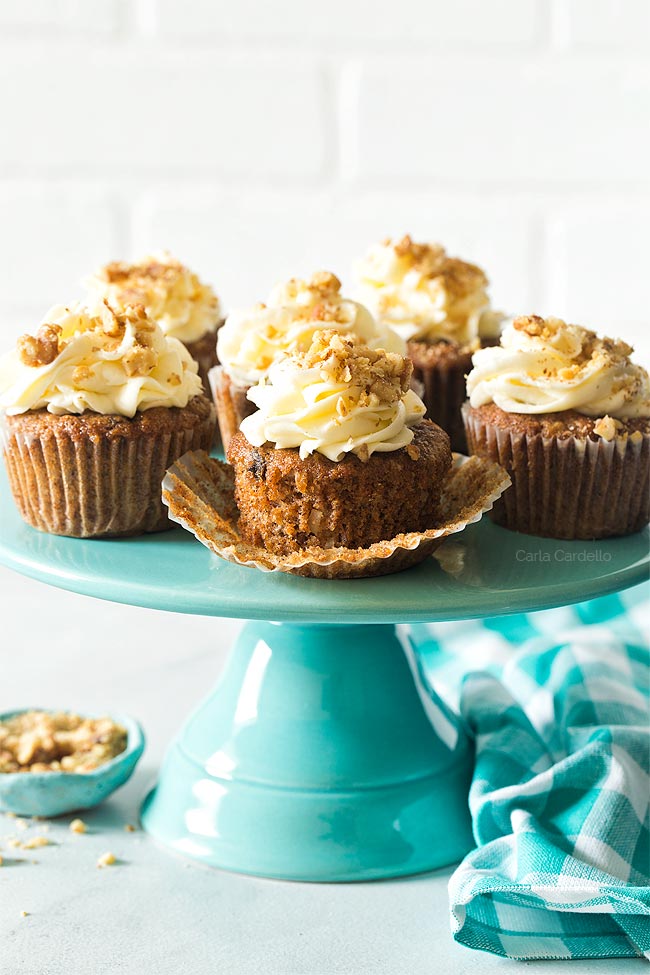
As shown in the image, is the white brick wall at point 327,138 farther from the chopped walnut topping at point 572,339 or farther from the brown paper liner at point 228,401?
the chopped walnut topping at point 572,339

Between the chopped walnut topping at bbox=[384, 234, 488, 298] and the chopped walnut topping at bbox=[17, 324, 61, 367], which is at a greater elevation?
the chopped walnut topping at bbox=[17, 324, 61, 367]

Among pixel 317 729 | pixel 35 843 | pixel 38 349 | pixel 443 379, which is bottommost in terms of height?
pixel 35 843

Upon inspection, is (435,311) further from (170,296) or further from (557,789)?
Result: (557,789)

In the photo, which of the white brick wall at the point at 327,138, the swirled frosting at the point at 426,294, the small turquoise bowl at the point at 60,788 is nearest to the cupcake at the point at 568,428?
the swirled frosting at the point at 426,294

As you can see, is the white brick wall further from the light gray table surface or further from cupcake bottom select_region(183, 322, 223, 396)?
the light gray table surface

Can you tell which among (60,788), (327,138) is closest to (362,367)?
(60,788)

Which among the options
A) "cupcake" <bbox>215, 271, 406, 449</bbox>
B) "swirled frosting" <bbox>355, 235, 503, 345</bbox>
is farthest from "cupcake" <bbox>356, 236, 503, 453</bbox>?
"cupcake" <bbox>215, 271, 406, 449</bbox>

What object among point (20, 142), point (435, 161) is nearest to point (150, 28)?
point (20, 142)
